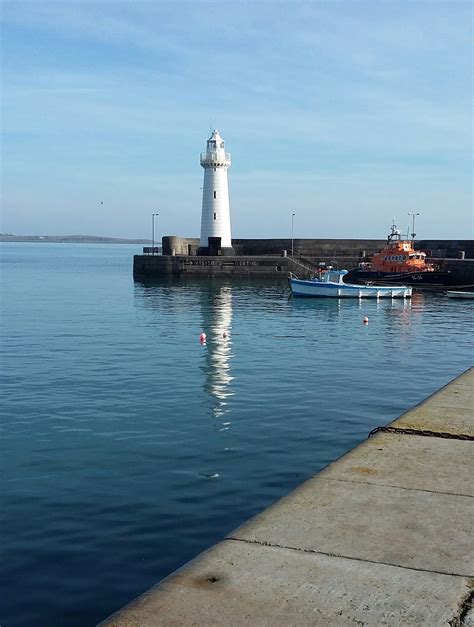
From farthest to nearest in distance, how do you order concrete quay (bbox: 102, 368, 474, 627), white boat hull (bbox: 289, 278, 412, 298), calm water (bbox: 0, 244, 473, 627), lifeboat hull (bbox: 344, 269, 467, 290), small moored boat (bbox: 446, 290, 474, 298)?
1. lifeboat hull (bbox: 344, 269, 467, 290)
2. small moored boat (bbox: 446, 290, 474, 298)
3. white boat hull (bbox: 289, 278, 412, 298)
4. calm water (bbox: 0, 244, 473, 627)
5. concrete quay (bbox: 102, 368, 474, 627)

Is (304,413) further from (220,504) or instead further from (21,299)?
(21,299)

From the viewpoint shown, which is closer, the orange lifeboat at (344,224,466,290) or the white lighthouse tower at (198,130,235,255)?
the orange lifeboat at (344,224,466,290)

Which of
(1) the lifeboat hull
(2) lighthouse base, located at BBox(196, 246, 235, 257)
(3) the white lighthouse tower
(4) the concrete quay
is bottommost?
(4) the concrete quay

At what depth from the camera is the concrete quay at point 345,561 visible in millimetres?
4242

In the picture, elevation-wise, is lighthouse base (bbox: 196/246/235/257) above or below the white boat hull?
above

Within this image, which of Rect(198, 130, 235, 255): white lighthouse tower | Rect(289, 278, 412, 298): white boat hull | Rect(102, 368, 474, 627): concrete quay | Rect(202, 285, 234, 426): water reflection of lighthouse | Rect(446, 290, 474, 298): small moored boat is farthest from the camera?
Rect(198, 130, 235, 255): white lighthouse tower

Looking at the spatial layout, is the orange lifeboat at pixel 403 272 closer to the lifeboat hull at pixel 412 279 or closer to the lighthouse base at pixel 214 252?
the lifeboat hull at pixel 412 279

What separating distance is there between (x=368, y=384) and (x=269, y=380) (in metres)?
2.53

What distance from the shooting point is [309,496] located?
6383 millimetres

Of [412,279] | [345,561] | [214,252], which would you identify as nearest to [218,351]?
[345,561]

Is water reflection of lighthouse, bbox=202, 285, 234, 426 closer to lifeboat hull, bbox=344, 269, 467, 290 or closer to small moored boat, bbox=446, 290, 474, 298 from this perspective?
lifeboat hull, bbox=344, 269, 467, 290

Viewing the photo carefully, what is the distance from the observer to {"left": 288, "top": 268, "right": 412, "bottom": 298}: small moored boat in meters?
45.8

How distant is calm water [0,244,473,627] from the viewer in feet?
24.6

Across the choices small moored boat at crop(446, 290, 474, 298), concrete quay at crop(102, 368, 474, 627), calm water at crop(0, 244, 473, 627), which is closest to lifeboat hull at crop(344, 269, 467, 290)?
small moored boat at crop(446, 290, 474, 298)
